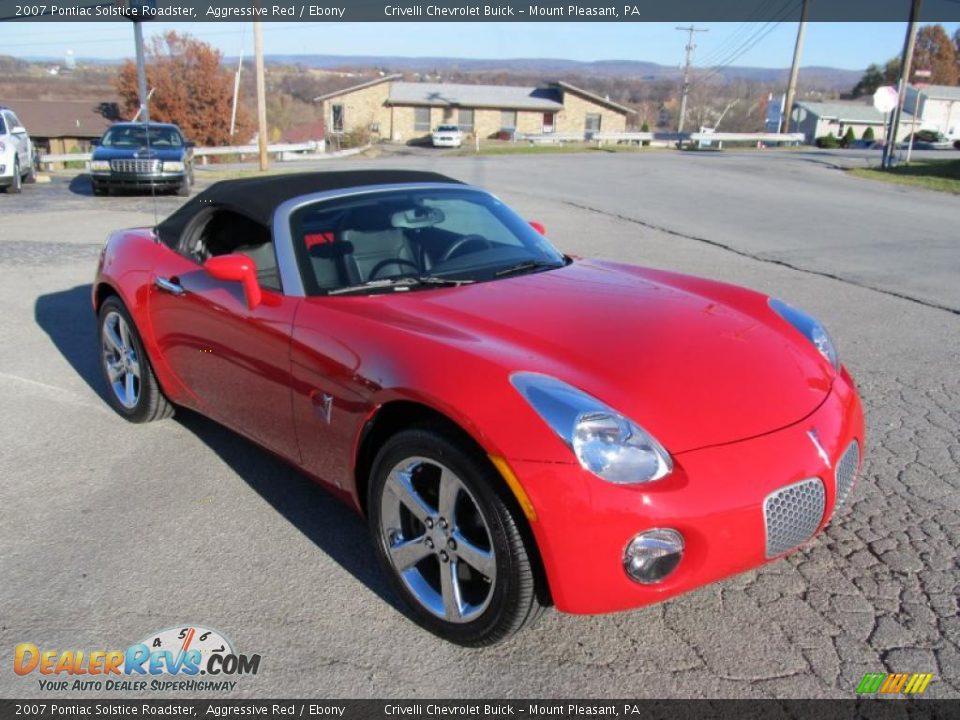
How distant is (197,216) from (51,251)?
7.18m

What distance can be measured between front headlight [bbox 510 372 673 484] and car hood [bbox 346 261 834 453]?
6 cm

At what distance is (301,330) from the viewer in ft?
10.4

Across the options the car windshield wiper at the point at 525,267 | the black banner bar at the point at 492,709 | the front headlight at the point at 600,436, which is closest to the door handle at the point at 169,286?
the car windshield wiper at the point at 525,267

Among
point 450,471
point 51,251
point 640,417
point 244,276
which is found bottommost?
point 51,251

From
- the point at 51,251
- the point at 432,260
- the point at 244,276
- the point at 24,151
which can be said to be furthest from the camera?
the point at 24,151

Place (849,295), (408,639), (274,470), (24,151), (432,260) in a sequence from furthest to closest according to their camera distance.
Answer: (24,151) → (849,295) → (274,470) → (432,260) → (408,639)

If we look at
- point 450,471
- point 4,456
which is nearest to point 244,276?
point 450,471

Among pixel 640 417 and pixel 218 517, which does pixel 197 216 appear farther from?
pixel 640 417

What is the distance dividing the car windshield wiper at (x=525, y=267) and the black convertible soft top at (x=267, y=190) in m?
0.79

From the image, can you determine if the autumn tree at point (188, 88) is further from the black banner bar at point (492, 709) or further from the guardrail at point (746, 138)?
the black banner bar at point (492, 709)

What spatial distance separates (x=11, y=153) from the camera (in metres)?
17.2

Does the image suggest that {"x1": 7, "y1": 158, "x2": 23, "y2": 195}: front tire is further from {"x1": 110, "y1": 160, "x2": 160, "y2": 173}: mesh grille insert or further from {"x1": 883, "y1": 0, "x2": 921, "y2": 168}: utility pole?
{"x1": 883, "y1": 0, "x2": 921, "y2": 168}: utility pole

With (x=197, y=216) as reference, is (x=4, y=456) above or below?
below

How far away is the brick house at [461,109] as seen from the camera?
70375 millimetres
